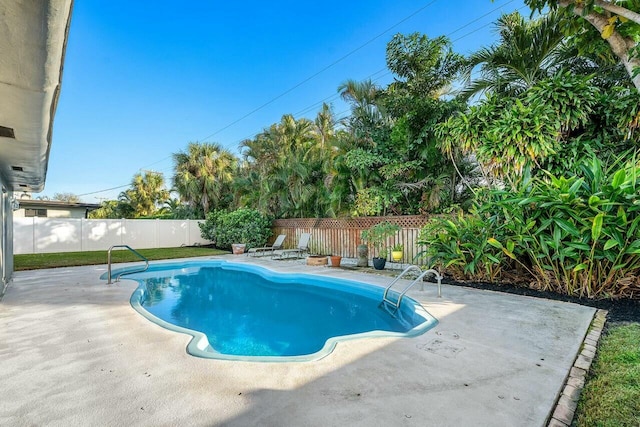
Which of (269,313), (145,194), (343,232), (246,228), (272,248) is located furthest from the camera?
(145,194)

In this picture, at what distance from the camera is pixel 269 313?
20.2 ft

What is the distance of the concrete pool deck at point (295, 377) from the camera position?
2105mm

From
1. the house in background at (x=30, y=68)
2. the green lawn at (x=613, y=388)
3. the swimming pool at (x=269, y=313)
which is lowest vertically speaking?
the swimming pool at (x=269, y=313)

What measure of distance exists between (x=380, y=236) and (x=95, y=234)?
47.8ft

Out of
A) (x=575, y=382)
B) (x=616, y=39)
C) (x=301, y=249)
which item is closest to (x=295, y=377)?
(x=575, y=382)

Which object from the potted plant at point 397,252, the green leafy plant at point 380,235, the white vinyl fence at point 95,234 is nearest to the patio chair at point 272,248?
the green leafy plant at point 380,235

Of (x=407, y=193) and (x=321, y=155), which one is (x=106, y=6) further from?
(x=407, y=193)

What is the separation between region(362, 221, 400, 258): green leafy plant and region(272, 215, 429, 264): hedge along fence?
311 millimetres

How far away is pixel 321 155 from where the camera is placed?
1337 centimetres

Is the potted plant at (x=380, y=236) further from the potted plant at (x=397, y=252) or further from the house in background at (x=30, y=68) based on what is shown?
the house in background at (x=30, y=68)

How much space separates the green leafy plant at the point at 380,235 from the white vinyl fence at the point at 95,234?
39.2ft

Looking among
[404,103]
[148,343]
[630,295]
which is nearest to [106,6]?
[404,103]

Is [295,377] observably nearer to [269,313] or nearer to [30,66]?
[30,66]

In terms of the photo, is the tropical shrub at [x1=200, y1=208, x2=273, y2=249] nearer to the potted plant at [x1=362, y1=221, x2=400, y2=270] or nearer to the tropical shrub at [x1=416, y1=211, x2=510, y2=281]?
the potted plant at [x1=362, y1=221, x2=400, y2=270]
